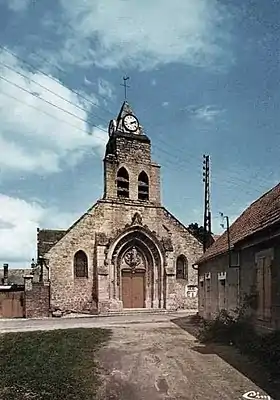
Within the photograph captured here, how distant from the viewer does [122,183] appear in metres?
37.4

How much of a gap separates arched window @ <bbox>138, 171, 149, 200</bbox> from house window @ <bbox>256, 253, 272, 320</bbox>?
23.7 metres

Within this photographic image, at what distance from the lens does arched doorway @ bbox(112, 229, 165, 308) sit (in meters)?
35.9

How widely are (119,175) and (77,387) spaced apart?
28688 millimetres

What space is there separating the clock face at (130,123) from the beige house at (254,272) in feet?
64.1

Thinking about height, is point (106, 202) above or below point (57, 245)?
above

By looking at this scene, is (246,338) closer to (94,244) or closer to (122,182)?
(94,244)

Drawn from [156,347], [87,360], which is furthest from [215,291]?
[87,360]

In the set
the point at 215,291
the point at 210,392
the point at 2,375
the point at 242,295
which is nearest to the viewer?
the point at 210,392

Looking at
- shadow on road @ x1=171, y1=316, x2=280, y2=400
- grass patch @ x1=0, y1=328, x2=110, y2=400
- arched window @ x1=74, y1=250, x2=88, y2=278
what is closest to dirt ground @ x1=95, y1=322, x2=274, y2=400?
shadow on road @ x1=171, y1=316, x2=280, y2=400

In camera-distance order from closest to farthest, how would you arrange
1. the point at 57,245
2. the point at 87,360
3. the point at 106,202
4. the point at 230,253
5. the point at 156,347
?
the point at 87,360
the point at 156,347
the point at 230,253
the point at 57,245
the point at 106,202

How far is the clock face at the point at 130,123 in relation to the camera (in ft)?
129

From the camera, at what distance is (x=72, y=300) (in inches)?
1344

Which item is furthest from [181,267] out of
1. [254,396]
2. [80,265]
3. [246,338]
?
[254,396]

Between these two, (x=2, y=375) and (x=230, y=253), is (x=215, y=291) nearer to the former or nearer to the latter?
(x=230, y=253)
